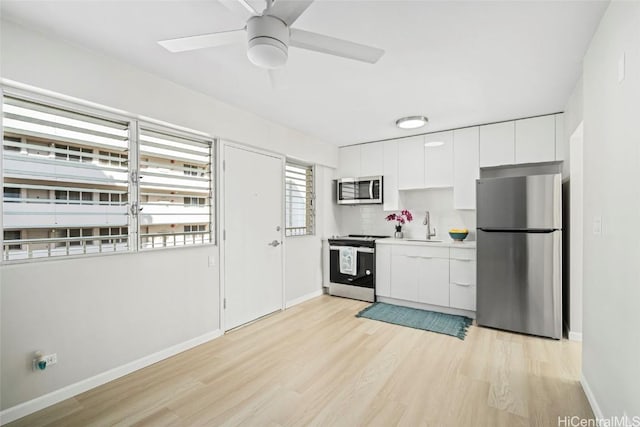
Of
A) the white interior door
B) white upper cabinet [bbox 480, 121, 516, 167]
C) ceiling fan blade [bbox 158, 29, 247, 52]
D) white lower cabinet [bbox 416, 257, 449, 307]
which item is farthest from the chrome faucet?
ceiling fan blade [bbox 158, 29, 247, 52]

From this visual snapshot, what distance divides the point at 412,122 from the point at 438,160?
33.3 inches

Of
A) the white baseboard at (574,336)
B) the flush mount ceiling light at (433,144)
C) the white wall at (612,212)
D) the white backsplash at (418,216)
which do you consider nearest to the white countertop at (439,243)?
the white backsplash at (418,216)

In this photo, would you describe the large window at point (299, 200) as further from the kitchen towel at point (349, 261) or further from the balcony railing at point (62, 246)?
the balcony railing at point (62, 246)

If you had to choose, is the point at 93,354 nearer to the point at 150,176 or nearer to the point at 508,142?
the point at 150,176

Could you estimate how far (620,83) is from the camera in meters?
1.53

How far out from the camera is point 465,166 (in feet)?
13.0

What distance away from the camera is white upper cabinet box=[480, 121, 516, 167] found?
3.66 m

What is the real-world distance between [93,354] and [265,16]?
2.51 meters

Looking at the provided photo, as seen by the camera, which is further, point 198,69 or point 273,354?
point 273,354

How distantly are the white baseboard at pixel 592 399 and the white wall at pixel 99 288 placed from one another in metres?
3.02

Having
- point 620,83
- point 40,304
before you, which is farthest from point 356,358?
point 620,83

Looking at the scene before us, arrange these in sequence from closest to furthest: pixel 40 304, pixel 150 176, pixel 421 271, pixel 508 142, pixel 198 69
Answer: pixel 40 304, pixel 198 69, pixel 150 176, pixel 508 142, pixel 421 271

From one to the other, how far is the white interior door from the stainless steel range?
0.98 m

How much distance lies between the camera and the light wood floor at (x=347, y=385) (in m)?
1.90
